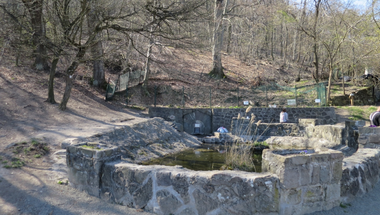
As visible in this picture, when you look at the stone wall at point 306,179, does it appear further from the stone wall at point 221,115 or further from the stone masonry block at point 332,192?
the stone wall at point 221,115

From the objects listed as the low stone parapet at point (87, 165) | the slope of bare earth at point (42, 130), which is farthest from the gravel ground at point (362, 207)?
the low stone parapet at point (87, 165)

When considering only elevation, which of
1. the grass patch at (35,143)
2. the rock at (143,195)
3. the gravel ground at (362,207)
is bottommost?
the gravel ground at (362,207)

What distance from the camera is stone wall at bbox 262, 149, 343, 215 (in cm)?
355

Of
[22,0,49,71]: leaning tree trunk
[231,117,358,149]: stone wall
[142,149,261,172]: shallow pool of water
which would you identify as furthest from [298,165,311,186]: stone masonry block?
[22,0,49,71]: leaning tree trunk

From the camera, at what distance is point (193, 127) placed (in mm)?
14461

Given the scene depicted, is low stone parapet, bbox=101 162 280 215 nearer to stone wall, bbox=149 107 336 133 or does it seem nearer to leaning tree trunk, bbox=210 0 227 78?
stone wall, bbox=149 107 336 133

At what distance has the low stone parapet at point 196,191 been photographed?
3.47 metres

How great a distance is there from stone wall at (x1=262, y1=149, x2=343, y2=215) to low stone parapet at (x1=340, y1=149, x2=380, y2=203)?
292 millimetres

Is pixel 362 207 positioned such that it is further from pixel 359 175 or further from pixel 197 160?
pixel 197 160

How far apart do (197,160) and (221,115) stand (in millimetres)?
6953

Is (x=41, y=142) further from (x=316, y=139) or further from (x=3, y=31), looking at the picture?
(x=316, y=139)

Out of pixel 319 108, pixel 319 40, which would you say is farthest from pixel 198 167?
pixel 319 40

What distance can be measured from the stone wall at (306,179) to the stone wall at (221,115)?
10.5 meters

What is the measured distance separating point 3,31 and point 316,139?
11.1m
